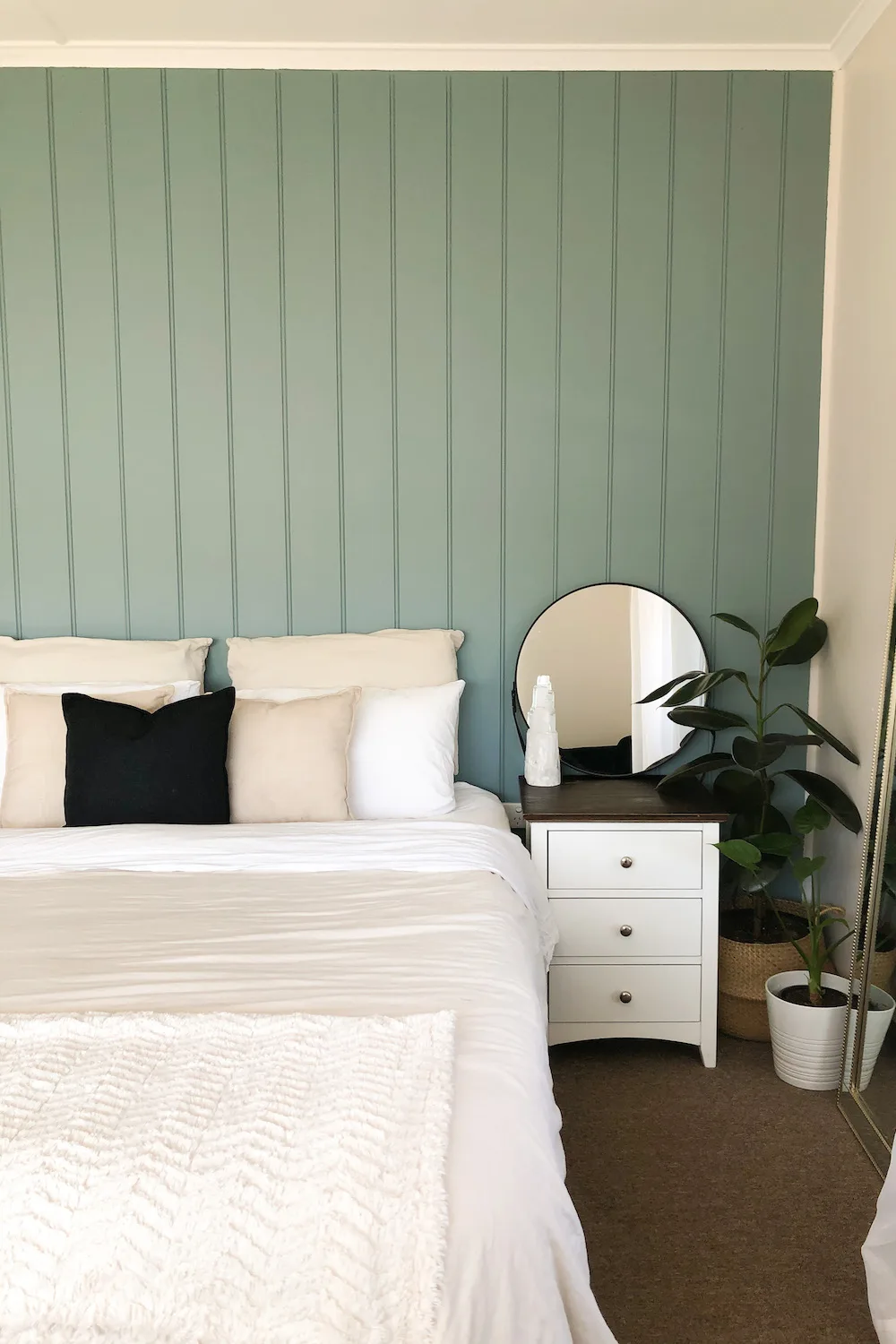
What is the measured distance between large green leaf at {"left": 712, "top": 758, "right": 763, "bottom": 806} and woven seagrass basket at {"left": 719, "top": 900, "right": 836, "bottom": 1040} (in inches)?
13.7

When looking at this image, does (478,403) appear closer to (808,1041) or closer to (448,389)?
(448,389)

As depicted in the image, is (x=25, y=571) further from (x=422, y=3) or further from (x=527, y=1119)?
(x=527, y=1119)

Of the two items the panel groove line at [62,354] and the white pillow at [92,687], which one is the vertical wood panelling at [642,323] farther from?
the panel groove line at [62,354]

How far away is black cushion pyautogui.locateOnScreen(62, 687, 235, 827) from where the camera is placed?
95.1 inches

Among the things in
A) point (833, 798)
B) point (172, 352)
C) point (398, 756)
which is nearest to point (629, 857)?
point (833, 798)

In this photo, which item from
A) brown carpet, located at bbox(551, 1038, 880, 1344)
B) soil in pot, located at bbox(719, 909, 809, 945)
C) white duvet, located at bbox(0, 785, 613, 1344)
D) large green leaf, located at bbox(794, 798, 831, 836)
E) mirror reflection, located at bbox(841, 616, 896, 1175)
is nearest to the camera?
white duvet, located at bbox(0, 785, 613, 1344)

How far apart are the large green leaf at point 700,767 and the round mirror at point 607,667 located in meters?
0.22

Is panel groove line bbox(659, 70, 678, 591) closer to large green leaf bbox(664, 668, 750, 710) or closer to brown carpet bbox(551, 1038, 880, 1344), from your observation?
large green leaf bbox(664, 668, 750, 710)

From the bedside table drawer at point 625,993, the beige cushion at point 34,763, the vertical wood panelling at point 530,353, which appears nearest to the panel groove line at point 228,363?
the beige cushion at point 34,763

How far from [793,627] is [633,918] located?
866 millimetres

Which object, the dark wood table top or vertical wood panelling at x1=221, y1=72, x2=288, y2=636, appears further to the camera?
vertical wood panelling at x1=221, y1=72, x2=288, y2=636

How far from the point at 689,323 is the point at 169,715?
6.00ft

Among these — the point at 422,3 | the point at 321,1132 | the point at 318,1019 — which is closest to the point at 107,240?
the point at 422,3

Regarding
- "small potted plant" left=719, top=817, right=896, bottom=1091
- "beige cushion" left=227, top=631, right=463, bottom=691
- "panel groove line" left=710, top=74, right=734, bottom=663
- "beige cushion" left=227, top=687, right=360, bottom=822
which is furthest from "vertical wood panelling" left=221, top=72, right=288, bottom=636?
"small potted plant" left=719, top=817, right=896, bottom=1091
